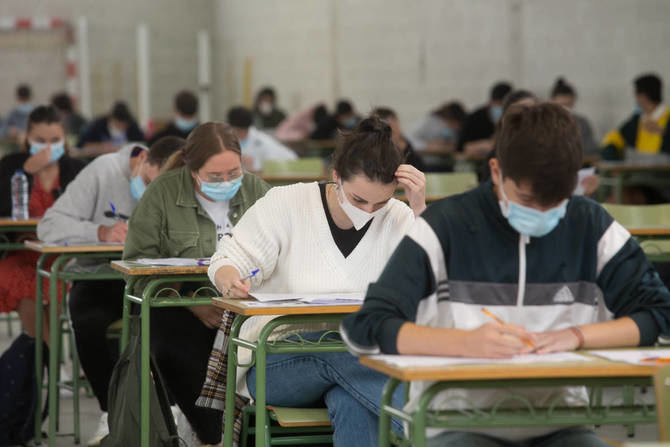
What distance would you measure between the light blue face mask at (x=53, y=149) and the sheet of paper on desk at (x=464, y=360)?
320 cm

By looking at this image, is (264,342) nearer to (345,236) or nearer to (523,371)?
(345,236)

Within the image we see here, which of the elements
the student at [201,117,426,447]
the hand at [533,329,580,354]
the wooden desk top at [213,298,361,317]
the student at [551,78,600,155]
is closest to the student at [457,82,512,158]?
the student at [551,78,600,155]

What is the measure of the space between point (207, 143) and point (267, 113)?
994 centimetres

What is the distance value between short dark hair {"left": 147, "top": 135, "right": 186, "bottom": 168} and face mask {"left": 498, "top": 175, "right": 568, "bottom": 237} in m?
2.32

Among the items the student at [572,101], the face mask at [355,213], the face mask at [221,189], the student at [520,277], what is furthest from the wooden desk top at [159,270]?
the student at [572,101]

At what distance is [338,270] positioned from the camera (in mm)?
2861

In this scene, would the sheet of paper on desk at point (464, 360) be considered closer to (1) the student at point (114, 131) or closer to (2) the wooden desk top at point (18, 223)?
(2) the wooden desk top at point (18, 223)

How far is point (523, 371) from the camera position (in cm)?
180

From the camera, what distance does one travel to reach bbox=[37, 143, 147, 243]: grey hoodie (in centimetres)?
414

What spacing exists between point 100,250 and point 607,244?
7.36 ft

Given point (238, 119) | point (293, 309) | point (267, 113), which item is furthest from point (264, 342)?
point (267, 113)

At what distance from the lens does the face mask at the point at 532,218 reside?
1963 millimetres

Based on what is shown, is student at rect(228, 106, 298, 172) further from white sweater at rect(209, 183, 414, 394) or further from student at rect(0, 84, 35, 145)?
student at rect(0, 84, 35, 145)

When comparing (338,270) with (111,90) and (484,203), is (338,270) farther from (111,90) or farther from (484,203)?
(111,90)
